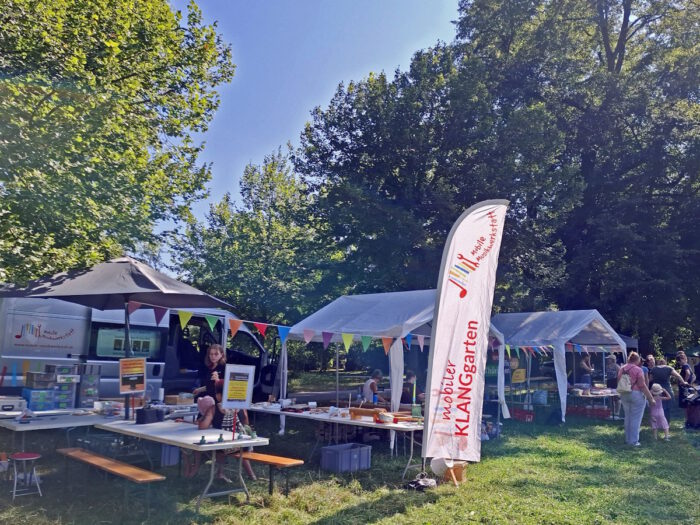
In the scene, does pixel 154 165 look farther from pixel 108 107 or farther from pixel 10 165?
pixel 10 165

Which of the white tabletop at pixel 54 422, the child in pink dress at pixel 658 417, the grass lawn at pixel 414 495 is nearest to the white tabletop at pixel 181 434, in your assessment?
the white tabletop at pixel 54 422

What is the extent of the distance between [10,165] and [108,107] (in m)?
1.59

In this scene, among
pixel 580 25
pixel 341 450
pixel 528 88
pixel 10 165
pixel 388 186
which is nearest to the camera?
pixel 10 165

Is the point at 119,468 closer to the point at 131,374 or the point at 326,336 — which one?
the point at 131,374

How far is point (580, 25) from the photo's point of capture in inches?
800

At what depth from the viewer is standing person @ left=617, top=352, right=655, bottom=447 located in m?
9.25

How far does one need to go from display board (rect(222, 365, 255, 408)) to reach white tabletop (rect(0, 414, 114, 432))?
1940mm

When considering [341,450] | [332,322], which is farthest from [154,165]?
[341,450]

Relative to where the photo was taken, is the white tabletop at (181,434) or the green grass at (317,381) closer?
the white tabletop at (181,434)

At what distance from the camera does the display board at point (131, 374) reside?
20.3 feet

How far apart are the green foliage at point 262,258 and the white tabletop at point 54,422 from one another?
11.4 meters

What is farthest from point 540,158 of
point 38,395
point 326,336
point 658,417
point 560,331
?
point 38,395

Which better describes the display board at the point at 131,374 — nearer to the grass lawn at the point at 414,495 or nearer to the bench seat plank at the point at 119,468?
the bench seat plank at the point at 119,468

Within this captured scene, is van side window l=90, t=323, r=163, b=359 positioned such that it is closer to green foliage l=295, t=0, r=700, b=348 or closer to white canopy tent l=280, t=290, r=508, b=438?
white canopy tent l=280, t=290, r=508, b=438
